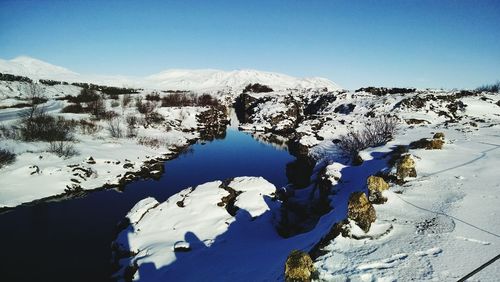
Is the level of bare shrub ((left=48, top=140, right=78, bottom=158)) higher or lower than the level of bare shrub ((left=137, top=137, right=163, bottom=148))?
higher

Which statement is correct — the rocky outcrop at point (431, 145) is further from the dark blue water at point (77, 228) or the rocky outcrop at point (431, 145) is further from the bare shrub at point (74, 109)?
the bare shrub at point (74, 109)

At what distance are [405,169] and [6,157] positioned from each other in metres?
33.1

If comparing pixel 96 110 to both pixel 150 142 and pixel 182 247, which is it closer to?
pixel 150 142

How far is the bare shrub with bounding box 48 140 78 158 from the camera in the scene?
3294 centimetres

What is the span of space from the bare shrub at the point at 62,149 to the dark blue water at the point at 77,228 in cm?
841

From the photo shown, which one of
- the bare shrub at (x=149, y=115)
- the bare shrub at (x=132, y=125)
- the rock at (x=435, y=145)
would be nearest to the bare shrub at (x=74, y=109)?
the bare shrub at (x=132, y=125)

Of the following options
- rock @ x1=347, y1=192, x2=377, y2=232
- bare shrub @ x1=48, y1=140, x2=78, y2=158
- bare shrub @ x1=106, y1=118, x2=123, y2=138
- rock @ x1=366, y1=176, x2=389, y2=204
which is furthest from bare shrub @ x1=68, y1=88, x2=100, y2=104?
rock @ x1=347, y1=192, x2=377, y2=232

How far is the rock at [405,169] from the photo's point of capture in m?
14.2

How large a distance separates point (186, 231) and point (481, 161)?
53.4ft

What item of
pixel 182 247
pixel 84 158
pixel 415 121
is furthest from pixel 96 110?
pixel 415 121

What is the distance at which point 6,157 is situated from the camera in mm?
28641

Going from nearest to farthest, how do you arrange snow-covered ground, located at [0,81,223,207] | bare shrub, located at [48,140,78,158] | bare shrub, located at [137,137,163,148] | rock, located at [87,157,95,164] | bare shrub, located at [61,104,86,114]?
snow-covered ground, located at [0,81,223,207], rock, located at [87,157,95,164], bare shrub, located at [48,140,78,158], bare shrub, located at [137,137,163,148], bare shrub, located at [61,104,86,114]

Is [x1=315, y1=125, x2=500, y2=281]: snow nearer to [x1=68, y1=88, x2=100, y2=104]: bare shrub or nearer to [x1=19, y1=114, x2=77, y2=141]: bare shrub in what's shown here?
[x1=19, y1=114, x2=77, y2=141]: bare shrub

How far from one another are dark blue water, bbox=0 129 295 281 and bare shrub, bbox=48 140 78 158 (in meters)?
8.41
